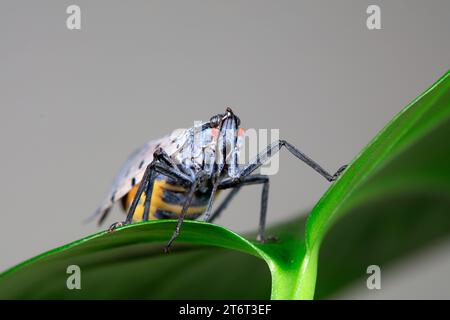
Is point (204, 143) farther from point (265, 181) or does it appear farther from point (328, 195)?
point (328, 195)

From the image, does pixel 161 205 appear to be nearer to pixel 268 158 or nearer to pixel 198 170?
pixel 198 170

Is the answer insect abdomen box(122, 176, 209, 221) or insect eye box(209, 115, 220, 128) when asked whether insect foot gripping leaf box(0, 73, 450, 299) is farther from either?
insect eye box(209, 115, 220, 128)

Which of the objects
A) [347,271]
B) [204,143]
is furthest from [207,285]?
[204,143]

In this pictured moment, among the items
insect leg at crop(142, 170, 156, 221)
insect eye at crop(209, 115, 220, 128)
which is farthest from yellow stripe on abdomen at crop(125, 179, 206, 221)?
insect eye at crop(209, 115, 220, 128)

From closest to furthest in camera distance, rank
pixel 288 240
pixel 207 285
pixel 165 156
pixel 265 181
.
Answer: pixel 288 240 < pixel 207 285 < pixel 165 156 < pixel 265 181

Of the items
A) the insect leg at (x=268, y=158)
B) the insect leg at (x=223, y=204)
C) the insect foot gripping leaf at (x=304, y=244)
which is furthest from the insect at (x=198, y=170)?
the insect foot gripping leaf at (x=304, y=244)
